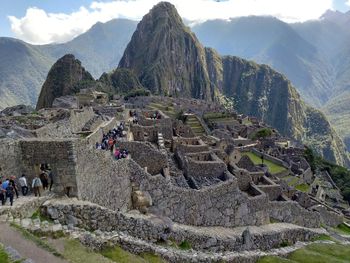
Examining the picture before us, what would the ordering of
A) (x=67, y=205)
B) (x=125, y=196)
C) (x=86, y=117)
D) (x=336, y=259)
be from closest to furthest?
(x=67, y=205) → (x=125, y=196) → (x=336, y=259) → (x=86, y=117)

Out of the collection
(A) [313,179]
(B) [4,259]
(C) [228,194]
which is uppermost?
(B) [4,259]

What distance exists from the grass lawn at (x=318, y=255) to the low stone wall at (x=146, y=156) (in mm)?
9480

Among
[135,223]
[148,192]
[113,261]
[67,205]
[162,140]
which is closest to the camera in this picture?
[113,261]

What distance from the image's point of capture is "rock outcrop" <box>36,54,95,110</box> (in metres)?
147

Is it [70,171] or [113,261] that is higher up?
[70,171]

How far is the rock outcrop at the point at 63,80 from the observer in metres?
147

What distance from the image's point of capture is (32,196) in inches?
648

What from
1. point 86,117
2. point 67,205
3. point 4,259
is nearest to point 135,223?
point 67,205

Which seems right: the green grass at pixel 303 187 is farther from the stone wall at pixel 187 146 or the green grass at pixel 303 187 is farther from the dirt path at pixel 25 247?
the dirt path at pixel 25 247

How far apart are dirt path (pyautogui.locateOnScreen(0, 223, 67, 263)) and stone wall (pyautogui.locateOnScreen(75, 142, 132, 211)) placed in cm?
409

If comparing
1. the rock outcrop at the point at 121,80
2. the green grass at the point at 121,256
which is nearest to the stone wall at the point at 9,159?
the green grass at the point at 121,256

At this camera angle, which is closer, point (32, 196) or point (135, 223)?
point (32, 196)

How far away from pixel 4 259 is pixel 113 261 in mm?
4065

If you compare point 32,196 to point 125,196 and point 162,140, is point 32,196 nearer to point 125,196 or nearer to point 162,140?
point 125,196
